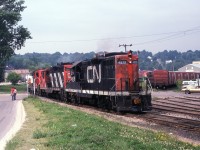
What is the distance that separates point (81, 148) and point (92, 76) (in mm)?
17735

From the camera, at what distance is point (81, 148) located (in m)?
11.2

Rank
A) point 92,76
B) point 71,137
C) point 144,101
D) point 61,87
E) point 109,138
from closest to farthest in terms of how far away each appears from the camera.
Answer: point 109,138 → point 71,137 → point 144,101 → point 92,76 → point 61,87

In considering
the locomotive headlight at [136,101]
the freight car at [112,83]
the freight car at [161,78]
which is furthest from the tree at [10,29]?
the locomotive headlight at [136,101]

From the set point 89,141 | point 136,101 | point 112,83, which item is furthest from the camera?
point 112,83

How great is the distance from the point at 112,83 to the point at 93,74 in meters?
3.38

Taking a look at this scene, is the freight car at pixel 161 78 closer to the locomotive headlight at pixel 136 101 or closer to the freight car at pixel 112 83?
the freight car at pixel 112 83

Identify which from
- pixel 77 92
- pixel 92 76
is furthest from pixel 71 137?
pixel 77 92

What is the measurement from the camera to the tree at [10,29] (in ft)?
252

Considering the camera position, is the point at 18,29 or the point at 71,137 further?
the point at 18,29

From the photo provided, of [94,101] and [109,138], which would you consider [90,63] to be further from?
[109,138]

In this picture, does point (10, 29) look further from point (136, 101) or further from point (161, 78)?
point (136, 101)

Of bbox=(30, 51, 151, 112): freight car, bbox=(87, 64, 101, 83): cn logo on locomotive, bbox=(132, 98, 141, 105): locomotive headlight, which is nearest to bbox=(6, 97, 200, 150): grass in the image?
bbox=(132, 98, 141, 105): locomotive headlight

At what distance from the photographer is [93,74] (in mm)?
28516

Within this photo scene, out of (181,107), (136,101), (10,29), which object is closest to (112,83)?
(136,101)
